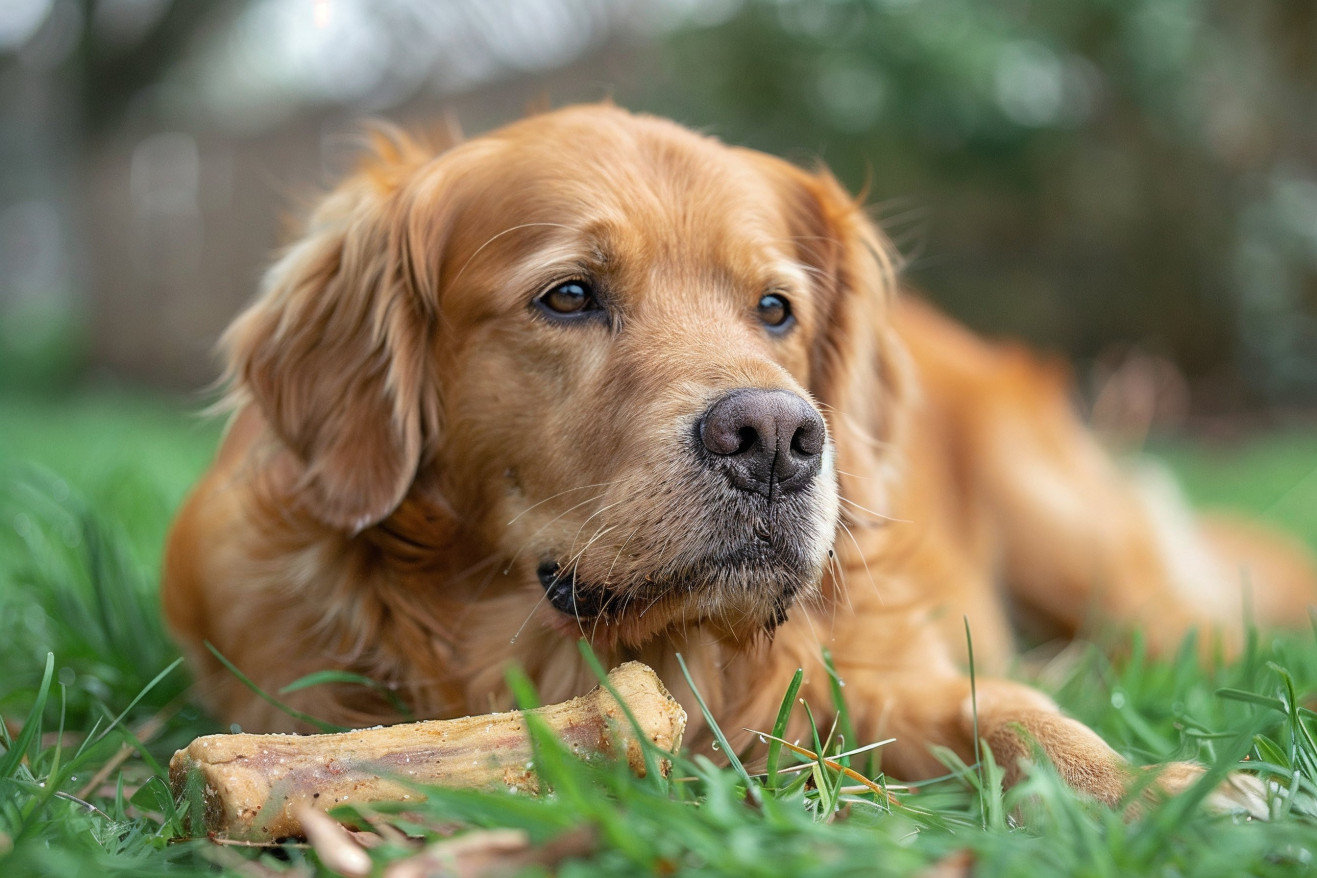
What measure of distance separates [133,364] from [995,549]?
10.9 metres

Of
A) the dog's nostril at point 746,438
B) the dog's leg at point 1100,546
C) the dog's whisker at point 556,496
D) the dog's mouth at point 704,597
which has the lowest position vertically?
the dog's leg at point 1100,546

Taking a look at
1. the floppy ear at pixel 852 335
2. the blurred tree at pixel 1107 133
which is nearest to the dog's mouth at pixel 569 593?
the floppy ear at pixel 852 335

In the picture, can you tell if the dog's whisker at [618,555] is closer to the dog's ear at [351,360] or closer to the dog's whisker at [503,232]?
the dog's ear at [351,360]

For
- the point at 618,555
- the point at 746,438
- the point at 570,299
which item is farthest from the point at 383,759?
the point at 570,299

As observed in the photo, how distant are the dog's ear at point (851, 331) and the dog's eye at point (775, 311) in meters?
0.24

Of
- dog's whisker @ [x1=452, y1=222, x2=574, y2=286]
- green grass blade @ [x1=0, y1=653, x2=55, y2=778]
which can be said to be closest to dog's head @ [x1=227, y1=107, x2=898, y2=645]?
dog's whisker @ [x1=452, y1=222, x2=574, y2=286]

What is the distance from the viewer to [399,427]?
8.09 feet

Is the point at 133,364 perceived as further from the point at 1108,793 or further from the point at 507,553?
the point at 1108,793

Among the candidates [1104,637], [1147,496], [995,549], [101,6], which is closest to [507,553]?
[1104,637]

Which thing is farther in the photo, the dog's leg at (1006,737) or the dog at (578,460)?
the dog at (578,460)

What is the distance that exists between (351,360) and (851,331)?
131 centimetres

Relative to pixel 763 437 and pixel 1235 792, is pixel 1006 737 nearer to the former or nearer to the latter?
pixel 1235 792

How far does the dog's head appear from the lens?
2055mm

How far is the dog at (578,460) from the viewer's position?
2.08 metres
